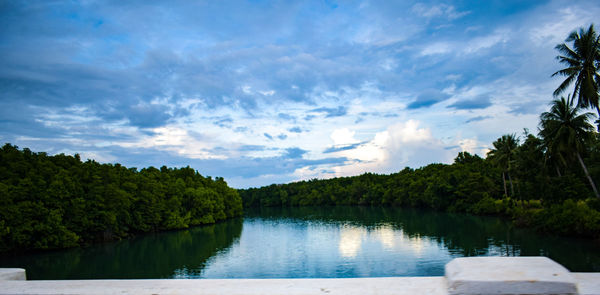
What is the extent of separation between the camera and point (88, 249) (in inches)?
1505

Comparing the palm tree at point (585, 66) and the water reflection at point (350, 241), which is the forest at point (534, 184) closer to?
the palm tree at point (585, 66)

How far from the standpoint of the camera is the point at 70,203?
127 ft

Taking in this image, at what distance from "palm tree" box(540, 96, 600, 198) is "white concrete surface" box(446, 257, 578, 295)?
35.3 m

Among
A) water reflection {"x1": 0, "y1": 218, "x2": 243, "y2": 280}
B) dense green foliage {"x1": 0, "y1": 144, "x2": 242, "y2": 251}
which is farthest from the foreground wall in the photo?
dense green foliage {"x1": 0, "y1": 144, "x2": 242, "y2": 251}

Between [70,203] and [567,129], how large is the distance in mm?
47995

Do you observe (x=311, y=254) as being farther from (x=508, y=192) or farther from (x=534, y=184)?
(x=508, y=192)

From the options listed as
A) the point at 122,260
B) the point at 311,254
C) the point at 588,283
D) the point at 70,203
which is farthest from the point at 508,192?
the point at 588,283

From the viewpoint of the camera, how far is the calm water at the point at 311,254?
2494cm

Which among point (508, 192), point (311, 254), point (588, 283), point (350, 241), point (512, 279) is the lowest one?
point (311, 254)

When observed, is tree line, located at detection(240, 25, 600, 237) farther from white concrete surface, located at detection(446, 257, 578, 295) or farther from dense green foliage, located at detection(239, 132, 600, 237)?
white concrete surface, located at detection(446, 257, 578, 295)

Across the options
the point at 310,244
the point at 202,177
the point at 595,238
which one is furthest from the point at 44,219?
the point at 202,177

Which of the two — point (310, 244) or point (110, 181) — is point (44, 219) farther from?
point (310, 244)

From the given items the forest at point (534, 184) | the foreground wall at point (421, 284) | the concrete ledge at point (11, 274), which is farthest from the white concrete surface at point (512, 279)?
the forest at point (534, 184)

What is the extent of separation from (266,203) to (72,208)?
344 ft
